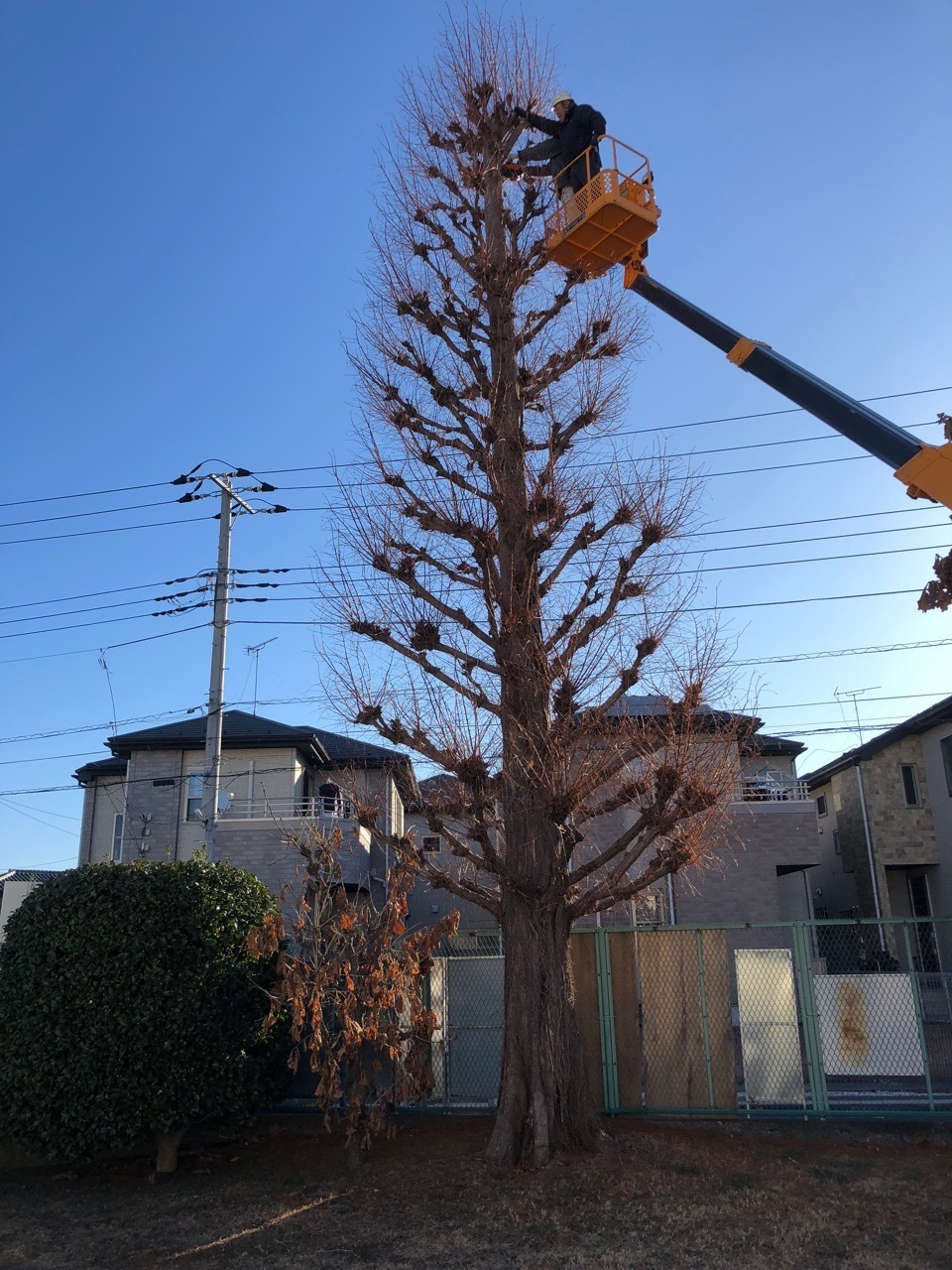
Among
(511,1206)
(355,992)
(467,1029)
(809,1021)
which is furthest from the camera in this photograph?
(467,1029)

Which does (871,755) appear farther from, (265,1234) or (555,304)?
(265,1234)

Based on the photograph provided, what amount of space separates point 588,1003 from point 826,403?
21.1ft

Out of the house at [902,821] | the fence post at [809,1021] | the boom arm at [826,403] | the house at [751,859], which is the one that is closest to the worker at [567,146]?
the boom arm at [826,403]

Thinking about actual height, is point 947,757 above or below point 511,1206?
above

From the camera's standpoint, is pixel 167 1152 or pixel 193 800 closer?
pixel 167 1152

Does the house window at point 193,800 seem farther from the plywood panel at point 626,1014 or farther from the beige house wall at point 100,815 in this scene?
the plywood panel at point 626,1014

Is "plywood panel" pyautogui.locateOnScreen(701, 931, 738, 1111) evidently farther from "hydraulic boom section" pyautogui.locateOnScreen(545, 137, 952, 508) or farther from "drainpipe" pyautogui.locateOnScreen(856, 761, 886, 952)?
"drainpipe" pyautogui.locateOnScreen(856, 761, 886, 952)

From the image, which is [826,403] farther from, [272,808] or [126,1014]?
[272,808]

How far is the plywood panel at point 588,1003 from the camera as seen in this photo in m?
10.2

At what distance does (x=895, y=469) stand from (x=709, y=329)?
261cm

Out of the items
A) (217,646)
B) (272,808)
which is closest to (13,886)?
(272,808)

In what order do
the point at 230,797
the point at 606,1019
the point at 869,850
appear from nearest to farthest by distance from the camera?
1. the point at 606,1019
2. the point at 230,797
3. the point at 869,850

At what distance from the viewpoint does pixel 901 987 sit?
1018cm

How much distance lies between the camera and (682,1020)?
1026 centimetres
